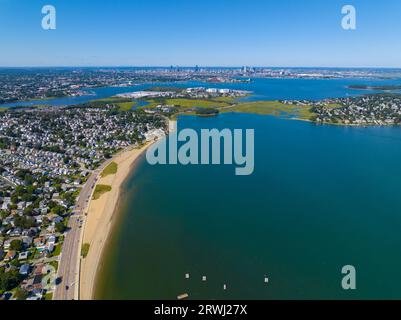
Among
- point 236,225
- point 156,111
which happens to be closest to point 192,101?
point 156,111

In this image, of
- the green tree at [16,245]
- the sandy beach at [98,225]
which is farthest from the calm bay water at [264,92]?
the green tree at [16,245]

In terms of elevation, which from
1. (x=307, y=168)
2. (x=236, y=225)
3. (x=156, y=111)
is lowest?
(x=236, y=225)

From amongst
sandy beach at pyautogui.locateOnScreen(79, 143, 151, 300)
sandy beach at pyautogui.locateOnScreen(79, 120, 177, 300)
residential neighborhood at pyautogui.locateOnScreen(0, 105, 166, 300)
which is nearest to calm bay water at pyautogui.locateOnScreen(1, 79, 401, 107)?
residential neighborhood at pyautogui.locateOnScreen(0, 105, 166, 300)

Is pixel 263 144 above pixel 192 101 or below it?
below

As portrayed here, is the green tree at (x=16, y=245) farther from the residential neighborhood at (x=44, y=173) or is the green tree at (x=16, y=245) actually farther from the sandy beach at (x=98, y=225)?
the sandy beach at (x=98, y=225)

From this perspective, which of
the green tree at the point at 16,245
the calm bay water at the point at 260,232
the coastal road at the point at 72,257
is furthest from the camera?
the green tree at the point at 16,245

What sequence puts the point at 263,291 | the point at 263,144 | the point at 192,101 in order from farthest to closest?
the point at 192,101
the point at 263,144
the point at 263,291

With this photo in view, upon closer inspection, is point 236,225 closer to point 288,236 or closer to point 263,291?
point 288,236
